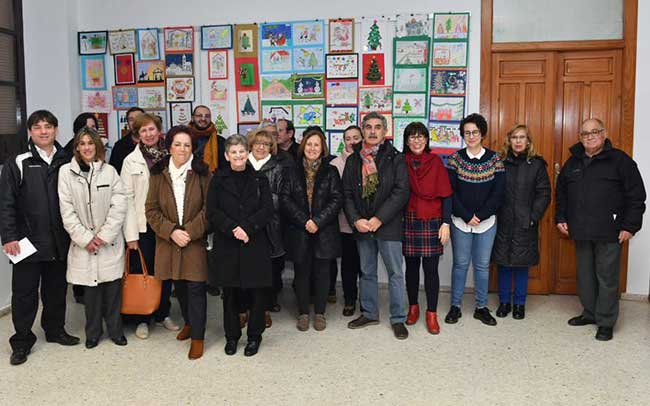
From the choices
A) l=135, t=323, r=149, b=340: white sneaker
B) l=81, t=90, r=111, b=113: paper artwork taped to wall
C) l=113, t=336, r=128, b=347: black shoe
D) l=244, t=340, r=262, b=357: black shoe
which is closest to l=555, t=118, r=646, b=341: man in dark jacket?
l=244, t=340, r=262, b=357: black shoe

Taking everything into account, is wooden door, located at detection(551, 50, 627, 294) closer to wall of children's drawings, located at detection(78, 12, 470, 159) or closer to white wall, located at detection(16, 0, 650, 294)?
white wall, located at detection(16, 0, 650, 294)

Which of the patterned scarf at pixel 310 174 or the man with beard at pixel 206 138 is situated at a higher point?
the man with beard at pixel 206 138

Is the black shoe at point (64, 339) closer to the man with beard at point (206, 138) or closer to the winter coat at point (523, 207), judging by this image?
the man with beard at point (206, 138)

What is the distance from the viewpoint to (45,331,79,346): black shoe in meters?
3.55

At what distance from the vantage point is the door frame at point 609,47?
4.32m

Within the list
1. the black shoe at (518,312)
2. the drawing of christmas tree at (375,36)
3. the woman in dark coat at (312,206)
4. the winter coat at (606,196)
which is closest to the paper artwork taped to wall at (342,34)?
the drawing of christmas tree at (375,36)

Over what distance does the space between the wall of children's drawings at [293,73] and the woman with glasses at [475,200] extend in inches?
31.1

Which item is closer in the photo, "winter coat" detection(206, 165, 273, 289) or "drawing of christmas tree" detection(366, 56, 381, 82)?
"winter coat" detection(206, 165, 273, 289)

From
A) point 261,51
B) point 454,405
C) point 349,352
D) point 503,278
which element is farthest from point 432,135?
point 454,405

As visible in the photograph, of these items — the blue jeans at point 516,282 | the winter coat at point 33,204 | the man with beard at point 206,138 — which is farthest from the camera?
the man with beard at point 206,138

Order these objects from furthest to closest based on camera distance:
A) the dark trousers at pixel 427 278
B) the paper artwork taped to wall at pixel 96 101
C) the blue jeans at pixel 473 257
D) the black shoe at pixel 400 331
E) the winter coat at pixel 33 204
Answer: the paper artwork taped to wall at pixel 96 101
the blue jeans at pixel 473 257
the dark trousers at pixel 427 278
the black shoe at pixel 400 331
the winter coat at pixel 33 204

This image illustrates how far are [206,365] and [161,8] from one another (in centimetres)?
314

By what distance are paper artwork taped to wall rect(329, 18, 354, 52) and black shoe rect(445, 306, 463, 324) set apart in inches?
84.8

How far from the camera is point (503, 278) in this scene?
4.09m
